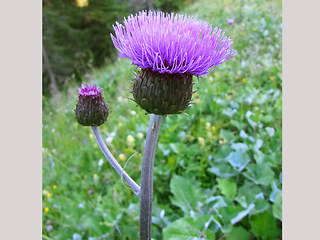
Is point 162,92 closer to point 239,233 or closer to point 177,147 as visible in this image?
point 239,233

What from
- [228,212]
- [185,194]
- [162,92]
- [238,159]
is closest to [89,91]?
[162,92]

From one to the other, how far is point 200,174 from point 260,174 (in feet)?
1.94

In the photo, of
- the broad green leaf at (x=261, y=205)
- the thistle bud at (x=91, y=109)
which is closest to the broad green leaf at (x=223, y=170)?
the broad green leaf at (x=261, y=205)

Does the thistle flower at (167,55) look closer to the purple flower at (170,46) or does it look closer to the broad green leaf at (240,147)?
the purple flower at (170,46)

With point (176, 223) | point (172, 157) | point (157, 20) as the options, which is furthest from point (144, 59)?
point (172, 157)

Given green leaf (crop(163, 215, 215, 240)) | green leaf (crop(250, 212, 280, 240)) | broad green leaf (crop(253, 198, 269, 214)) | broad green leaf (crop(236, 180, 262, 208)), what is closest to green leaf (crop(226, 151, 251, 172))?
broad green leaf (crop(236, 180, 262, 208))

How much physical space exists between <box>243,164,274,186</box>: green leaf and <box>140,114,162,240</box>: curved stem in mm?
1409

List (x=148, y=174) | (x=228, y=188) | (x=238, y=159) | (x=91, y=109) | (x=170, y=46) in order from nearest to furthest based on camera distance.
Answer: (x=170, y=46) < (x=148, y=174) < (x=91, y=109) < (x=228, y=188) < (x=238, y=159)

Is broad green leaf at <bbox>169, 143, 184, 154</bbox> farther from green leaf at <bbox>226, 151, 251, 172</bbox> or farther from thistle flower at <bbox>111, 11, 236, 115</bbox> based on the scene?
→ thistle flower at <bbox>111, 11, 236, 115</bbox>

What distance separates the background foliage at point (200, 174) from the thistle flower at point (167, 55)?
314 mm

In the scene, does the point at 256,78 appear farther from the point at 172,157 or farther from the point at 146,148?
the point at 146,148

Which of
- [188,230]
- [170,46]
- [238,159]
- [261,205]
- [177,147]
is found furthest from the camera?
[177,147]

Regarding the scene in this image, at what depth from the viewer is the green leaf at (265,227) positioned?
234cm

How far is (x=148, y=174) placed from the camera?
158 centimetres
